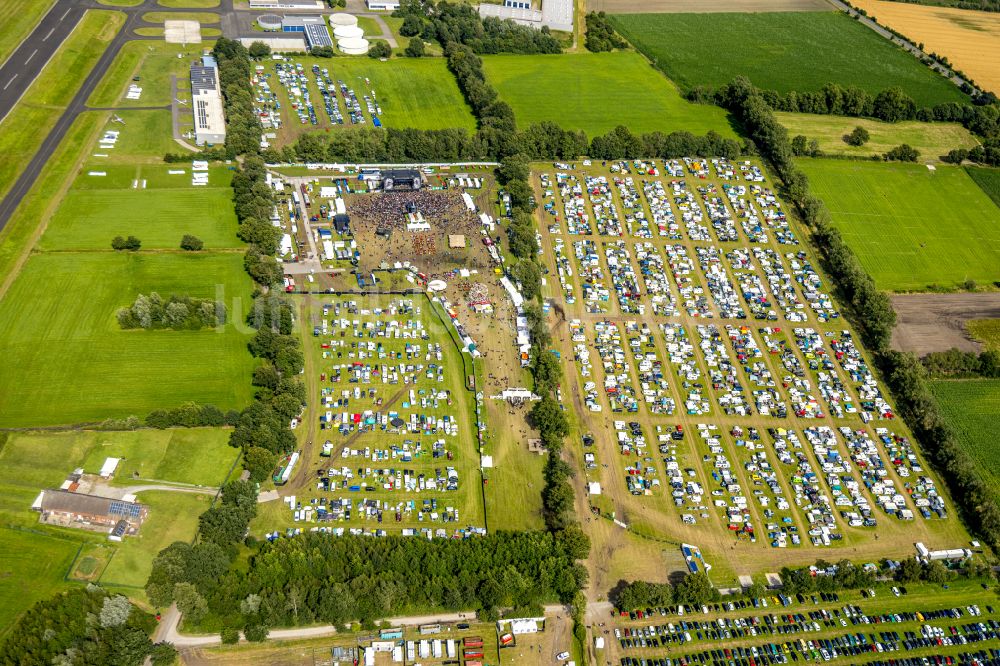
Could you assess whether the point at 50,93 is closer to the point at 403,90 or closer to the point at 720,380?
the point at 403,90

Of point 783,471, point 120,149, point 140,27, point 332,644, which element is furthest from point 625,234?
point 140,27

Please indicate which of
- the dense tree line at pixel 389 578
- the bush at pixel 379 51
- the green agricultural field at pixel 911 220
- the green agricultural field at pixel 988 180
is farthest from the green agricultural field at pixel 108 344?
the green agricultural field at pixel 988 180

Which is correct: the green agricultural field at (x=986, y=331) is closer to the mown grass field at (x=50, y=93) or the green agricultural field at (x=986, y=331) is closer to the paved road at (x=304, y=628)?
the paved road at (x=304, y=628)

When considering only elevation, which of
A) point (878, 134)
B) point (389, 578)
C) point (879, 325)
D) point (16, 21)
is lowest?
point (879, 325)

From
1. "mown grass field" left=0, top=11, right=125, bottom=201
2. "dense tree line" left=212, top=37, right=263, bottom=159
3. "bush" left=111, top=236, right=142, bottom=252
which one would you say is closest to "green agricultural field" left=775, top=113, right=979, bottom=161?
"dense tree line" left=212, top=37, right=263, bottom=159

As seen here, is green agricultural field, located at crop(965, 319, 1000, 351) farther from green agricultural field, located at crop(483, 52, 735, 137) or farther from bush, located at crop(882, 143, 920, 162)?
green agricultural field, located at crop(483, 52, 735, 137)

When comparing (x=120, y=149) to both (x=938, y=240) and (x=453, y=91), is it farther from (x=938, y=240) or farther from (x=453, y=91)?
(x=938, y=240)

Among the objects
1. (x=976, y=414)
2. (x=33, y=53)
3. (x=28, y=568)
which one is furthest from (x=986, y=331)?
(x=33, y=53)
